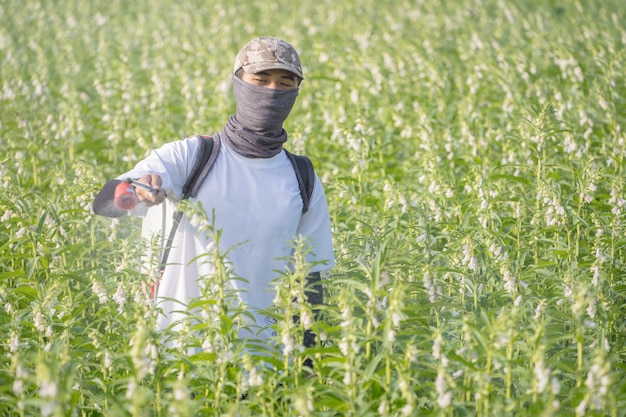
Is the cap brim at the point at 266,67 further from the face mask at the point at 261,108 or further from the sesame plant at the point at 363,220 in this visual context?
the sesame plant at the point at 363,220

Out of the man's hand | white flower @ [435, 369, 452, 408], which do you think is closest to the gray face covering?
the man's hand

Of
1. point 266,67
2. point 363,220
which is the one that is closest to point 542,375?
point 266,67

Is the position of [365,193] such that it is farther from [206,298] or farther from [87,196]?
[206,298]

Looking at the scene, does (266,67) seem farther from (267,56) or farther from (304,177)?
(304,177)

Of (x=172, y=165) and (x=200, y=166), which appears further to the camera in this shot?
(x=200, y=166)

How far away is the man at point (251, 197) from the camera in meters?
4.75

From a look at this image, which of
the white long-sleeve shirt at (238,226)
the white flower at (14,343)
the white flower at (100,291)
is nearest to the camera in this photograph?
the white flower at (14,343)

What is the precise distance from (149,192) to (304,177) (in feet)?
3.27

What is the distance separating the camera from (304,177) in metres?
4.99

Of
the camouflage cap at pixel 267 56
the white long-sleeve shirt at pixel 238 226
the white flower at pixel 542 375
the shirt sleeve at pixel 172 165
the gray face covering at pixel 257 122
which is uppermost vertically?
the camouflage cap at pixel 267 56

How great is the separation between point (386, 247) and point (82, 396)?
1698 millimetres

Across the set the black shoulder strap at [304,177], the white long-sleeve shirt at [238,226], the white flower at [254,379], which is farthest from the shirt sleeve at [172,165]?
the white flower at [254,379]

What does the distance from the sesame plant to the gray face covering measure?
2.08 ft

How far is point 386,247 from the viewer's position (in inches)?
165
